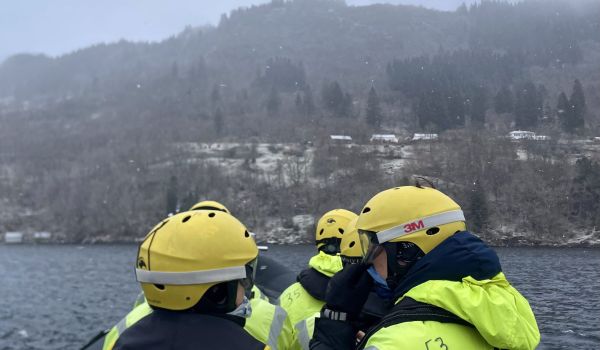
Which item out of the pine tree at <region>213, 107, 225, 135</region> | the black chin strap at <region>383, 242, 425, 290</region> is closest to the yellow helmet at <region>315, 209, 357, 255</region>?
the black chin strap at <region>383, 242, 425, 290</region>

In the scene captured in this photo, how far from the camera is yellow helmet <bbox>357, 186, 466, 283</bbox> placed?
2.65m

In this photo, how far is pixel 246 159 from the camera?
5044 inches

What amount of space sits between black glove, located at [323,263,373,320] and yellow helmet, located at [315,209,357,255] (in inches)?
118

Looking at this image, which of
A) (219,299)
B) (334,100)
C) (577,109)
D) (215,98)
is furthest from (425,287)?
(215,98)

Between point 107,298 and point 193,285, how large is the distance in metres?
42.5

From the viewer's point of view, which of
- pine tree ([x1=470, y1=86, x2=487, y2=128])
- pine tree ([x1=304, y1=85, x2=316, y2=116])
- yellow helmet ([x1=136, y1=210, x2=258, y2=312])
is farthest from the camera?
pine tree ([x1=304, y1=85, x2=316, y2=116])

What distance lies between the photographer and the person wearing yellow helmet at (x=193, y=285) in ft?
7.59

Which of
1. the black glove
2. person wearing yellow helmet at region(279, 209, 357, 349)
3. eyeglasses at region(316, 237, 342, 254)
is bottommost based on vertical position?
person wearing yellow helmet at region(279, 209, 357, 349)

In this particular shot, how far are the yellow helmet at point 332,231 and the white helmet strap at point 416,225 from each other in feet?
11.1

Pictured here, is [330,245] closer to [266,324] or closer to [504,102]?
[266,324]

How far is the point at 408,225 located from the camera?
8.70 ft

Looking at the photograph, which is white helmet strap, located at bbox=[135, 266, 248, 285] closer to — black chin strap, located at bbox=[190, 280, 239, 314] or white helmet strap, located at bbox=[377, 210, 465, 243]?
black chin strap, located at bbox=[190, 280, 239, 314]

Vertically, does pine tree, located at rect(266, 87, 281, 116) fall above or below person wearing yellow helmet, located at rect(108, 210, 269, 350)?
above

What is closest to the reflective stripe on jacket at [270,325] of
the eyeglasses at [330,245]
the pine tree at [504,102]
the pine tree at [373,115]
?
the eyeglasses at [330,245]
